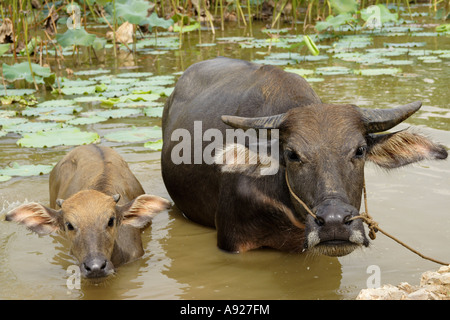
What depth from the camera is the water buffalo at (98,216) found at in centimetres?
444

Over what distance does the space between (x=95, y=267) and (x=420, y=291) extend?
6.20ft

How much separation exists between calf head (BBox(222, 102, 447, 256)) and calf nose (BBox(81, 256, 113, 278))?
115 centimetres

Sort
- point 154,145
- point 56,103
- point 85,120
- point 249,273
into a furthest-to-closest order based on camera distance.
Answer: point 56,103 → point 85,120 → point 154,145 → point 249,273

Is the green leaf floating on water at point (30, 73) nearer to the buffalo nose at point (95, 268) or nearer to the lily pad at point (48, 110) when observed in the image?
the lily pad at point (48, 110)

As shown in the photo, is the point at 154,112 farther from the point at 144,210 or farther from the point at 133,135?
the point at 144,210

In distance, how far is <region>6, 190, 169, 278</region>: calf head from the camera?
4312mm

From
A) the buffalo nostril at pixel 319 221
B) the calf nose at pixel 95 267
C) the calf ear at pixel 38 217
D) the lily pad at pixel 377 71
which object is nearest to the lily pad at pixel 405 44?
the lily pad at pixel 377 71

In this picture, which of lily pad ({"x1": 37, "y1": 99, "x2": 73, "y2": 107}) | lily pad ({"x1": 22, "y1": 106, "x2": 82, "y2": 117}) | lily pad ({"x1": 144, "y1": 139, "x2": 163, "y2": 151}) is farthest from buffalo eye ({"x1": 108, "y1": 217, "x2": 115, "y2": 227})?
lily pad ({"x1": 37, "y1": 99, "x2": 73, "y2": 107})

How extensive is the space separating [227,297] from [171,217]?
1.75 metres

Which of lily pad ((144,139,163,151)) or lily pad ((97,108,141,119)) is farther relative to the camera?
lily pad ((97,108,141,119))

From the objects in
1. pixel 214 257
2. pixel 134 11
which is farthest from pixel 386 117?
pixel 134 11

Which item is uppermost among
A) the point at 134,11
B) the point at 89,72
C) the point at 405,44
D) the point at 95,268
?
the point at 134,11

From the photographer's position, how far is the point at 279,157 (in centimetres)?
439

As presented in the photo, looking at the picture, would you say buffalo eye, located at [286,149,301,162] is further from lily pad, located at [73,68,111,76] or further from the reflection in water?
lily pad, located at [73,68,111,76]
